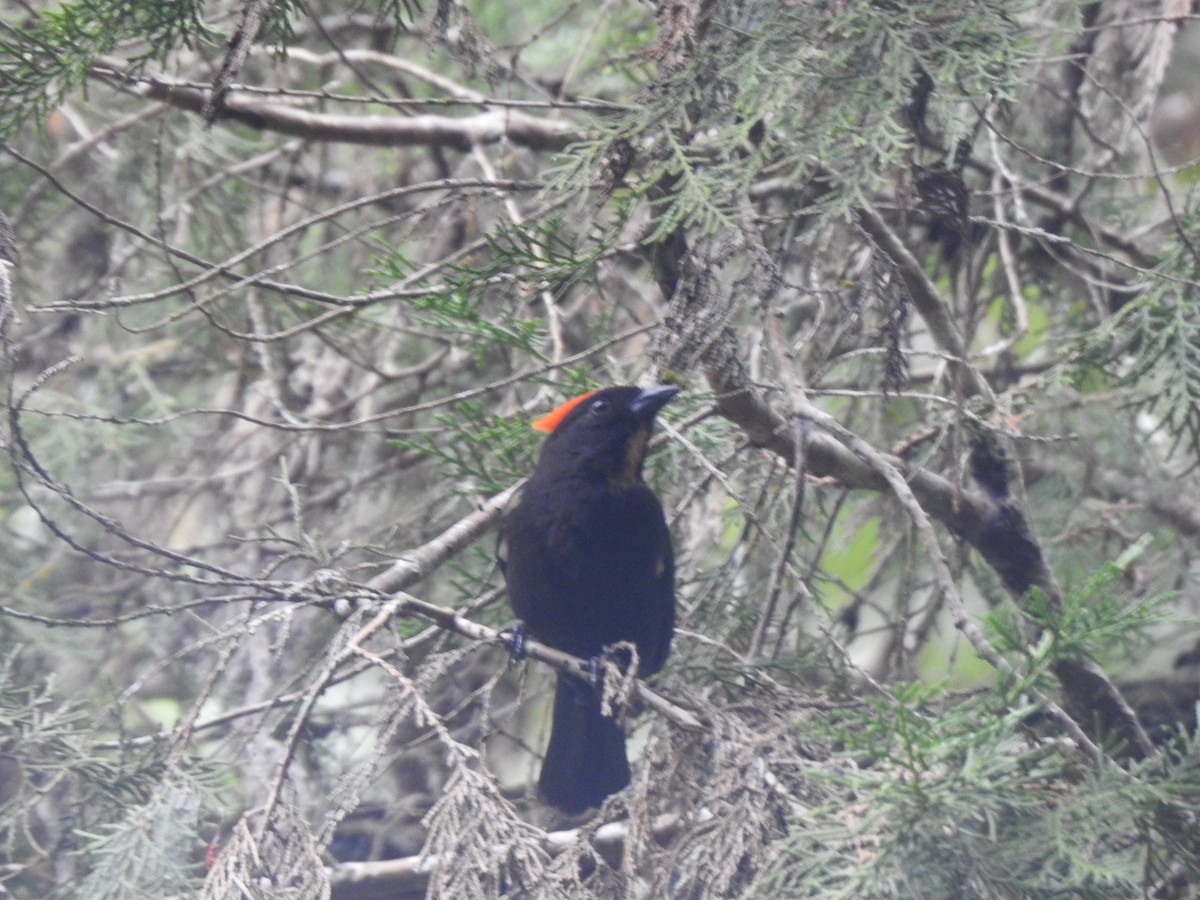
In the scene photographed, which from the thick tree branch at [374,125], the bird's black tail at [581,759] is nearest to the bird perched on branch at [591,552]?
the bird's black tail at [581,759]

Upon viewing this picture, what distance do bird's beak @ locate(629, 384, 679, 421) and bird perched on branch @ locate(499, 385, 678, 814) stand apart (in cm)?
2

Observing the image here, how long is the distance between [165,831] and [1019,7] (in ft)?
9.12

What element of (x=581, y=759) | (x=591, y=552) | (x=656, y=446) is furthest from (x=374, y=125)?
(x=581, y=759)

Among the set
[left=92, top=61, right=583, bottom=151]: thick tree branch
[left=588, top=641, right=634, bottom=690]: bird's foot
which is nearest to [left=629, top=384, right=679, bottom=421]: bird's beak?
[left=588, top=641, right=634, bottom=690]: bird's foot

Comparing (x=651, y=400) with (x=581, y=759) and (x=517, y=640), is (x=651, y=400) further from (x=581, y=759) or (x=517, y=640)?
(x=581, y=759)

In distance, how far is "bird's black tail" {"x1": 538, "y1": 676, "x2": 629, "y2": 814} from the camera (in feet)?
12.0

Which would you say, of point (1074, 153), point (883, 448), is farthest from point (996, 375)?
point (1074, 153)

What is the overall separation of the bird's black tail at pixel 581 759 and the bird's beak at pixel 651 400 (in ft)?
3.00

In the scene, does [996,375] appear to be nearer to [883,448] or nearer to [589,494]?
[883,448]

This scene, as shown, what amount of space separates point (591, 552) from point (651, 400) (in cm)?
52

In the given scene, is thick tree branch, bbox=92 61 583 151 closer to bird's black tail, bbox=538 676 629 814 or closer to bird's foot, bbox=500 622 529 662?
bird's foot, bbox=500 622 529 662

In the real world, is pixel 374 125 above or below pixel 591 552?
above

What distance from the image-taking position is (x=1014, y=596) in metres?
3.44

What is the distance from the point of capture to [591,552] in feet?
11.5
